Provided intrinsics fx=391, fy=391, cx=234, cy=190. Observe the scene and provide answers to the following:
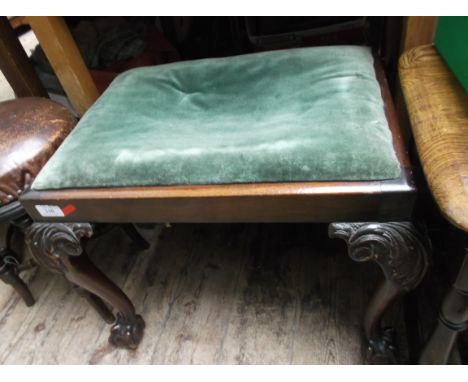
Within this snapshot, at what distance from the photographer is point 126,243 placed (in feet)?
4.04

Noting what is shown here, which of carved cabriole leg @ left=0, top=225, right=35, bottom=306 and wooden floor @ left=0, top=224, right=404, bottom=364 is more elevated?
carved cabriole leg @ left=0, top=225, right=35, bottom=306

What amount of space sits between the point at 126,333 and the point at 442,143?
0.79m

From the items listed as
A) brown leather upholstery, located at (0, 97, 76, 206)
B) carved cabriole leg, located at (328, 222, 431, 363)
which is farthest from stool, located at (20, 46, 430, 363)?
brown leather upholstery, located at (0, 97, 76, 206)

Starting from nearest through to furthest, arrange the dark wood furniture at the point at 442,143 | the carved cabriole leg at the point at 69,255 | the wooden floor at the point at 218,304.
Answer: the dark wood furniture at the point at 442,143 → the carved cabriole leg at the point at 69,255 → the wooden floor at the point at 218,304

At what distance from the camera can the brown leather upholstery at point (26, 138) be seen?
2.55 ft

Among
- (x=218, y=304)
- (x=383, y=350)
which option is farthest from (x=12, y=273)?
(x=383, y=350)

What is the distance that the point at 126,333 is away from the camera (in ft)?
3.08

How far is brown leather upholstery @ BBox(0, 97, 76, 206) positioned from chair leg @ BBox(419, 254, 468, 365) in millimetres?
733

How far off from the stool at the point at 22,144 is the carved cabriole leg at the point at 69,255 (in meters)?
0.10

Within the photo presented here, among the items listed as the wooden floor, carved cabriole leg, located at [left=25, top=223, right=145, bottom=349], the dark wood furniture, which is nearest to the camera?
the dark wood furniture

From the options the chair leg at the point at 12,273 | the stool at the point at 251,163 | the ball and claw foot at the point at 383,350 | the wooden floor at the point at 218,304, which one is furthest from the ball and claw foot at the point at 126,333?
the ball and claw foot at the point at 383,350

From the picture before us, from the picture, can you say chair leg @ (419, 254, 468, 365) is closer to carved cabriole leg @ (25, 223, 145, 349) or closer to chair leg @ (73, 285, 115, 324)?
carved cabriole leg @ (25, 223, 145, 349)

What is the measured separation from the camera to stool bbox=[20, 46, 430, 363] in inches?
22.1

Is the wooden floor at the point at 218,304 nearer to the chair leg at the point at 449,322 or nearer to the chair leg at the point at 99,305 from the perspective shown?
the chair leg at the point at 99,305
